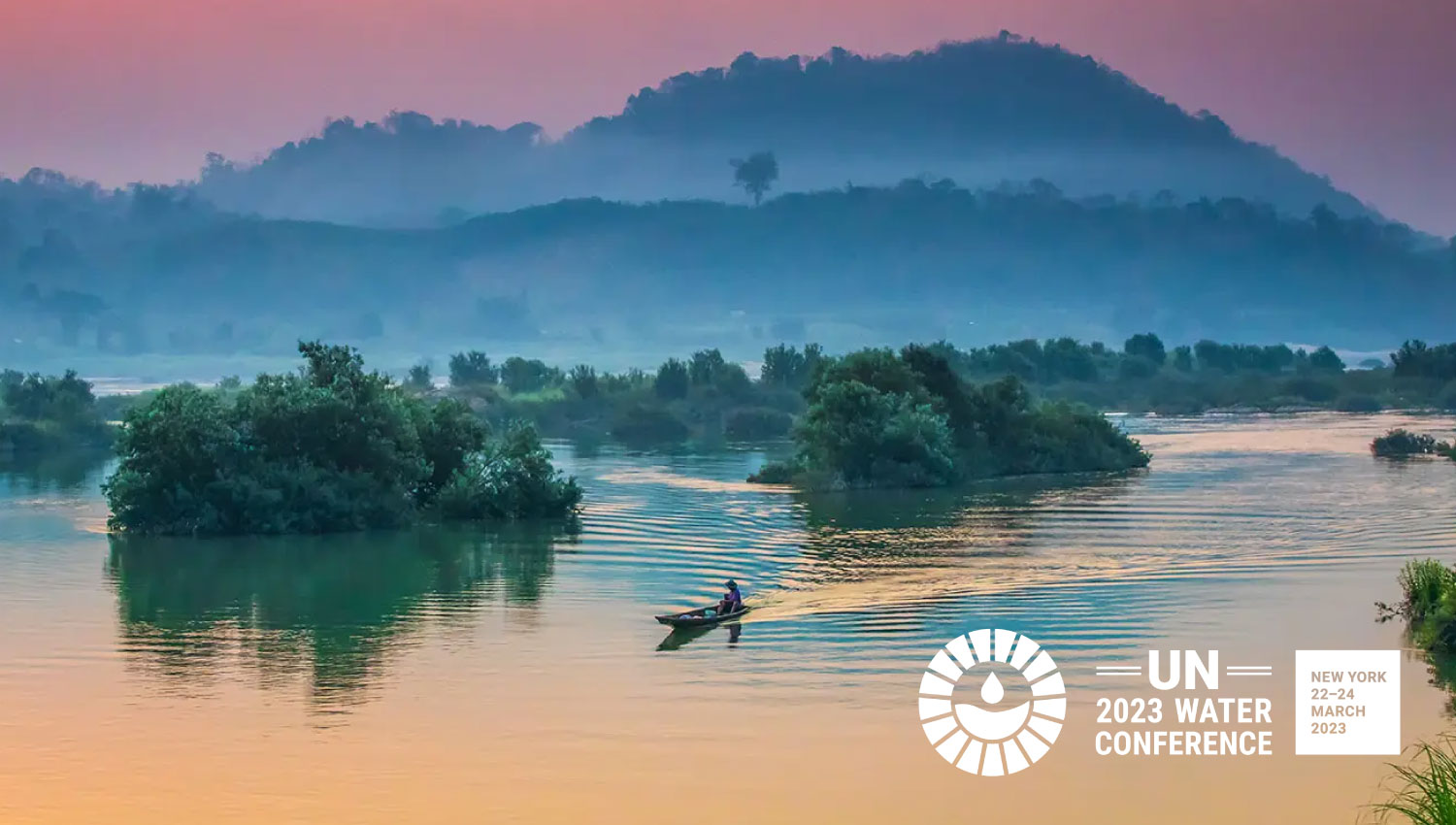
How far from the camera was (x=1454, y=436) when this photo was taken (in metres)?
98.6

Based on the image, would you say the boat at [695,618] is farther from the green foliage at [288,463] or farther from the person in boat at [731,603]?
the green foliage at [288,463]

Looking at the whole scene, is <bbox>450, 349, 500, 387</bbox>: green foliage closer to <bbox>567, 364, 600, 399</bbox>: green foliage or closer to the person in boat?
<bbox>567, 364, 600, 399</bbox>: green foliage

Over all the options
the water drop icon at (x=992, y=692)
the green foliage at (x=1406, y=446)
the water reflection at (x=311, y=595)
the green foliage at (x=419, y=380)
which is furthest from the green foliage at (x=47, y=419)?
the water drop icon at (x=992, y=692)

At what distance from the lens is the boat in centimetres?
3716

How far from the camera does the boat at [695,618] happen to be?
122 ft

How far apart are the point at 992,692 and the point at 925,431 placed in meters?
43.5

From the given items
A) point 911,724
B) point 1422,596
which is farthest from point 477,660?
point 1422,596

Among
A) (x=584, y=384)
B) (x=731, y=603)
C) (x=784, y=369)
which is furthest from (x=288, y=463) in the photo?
(x=784, y=369)

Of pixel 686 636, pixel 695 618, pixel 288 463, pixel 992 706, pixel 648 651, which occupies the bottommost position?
pixel 992 706

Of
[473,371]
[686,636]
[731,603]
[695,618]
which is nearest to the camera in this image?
[686,636]

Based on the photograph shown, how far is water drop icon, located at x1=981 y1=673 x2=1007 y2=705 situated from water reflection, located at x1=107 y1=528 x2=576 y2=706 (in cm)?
1147

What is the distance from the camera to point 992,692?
30719mm

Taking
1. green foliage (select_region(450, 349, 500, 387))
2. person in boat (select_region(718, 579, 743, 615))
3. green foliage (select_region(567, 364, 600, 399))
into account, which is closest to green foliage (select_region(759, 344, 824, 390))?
green foliage (select_region(567, 364, 600, 399))

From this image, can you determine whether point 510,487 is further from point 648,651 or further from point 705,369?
point 705,369
